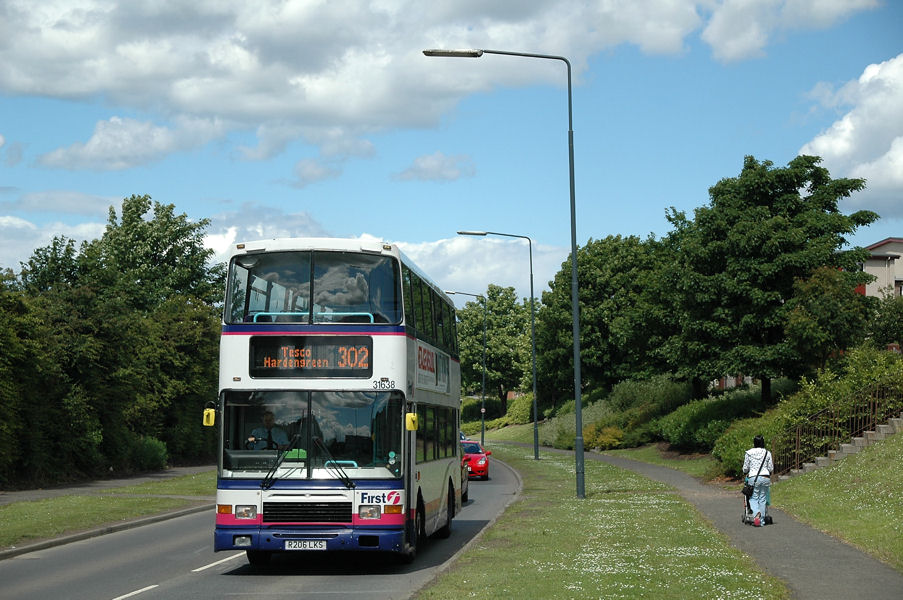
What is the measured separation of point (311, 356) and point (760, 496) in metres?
9.31

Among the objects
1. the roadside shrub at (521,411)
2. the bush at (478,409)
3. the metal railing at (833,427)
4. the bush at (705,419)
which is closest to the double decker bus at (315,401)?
the metal railing at (833,427)

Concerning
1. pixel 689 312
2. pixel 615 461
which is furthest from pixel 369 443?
A: pixel 615 461

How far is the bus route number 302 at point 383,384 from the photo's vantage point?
45.6 feet

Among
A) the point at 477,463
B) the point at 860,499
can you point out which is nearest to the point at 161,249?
the point at 477,463

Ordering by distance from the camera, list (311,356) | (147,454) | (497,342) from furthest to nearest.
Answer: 1. (497,342)
2. (147,454)
3. (311,356)

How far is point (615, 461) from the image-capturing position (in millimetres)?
46781

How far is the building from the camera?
67.4 metres

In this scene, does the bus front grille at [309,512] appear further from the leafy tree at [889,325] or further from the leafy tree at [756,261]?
the leafy tree at [889,325]

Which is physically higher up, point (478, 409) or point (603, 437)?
point (478, 409)

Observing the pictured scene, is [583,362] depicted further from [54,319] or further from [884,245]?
[54,319]

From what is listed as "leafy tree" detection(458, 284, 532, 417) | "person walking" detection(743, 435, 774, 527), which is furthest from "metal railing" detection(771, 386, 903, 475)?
"leafy tree" detection(458, 284, 532, 417)

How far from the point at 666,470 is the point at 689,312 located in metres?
5.84

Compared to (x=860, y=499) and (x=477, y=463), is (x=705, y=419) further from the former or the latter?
(x=860, y=499)

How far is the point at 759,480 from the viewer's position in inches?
743
